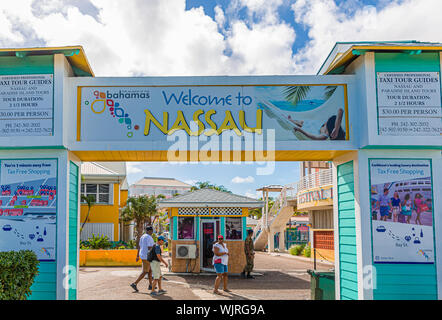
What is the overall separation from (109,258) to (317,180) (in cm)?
1125

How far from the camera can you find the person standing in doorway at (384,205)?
7605mm

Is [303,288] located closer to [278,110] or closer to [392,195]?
[392,195]

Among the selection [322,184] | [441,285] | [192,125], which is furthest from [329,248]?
[192,125]

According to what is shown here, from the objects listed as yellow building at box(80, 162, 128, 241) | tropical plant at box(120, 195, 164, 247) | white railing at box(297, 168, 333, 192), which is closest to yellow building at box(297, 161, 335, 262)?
white railing at box(297, 168, 333, 192)

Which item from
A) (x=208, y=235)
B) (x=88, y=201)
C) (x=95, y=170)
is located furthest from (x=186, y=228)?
(x=95, y=170)

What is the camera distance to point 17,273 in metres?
6.58

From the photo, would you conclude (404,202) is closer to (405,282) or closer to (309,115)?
(405,282)

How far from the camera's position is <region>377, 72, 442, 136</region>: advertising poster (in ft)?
24.8

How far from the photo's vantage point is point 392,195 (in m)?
7.66

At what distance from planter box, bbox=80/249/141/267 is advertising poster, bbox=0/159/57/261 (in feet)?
34.5

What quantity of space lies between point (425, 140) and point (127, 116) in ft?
17.9

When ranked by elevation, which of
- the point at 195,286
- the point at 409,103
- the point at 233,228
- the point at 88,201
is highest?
the point at 409,103

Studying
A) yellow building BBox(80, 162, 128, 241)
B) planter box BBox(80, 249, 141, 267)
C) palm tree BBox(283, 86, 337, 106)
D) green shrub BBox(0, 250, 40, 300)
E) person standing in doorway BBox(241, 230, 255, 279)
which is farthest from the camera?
yellow building BBox(80, 162, 128, 241)

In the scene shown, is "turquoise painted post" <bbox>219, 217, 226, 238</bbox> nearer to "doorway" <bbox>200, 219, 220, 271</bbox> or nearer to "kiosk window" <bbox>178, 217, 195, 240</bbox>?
"doorway" <bbox>200, 219, 220, 271</bbox>
